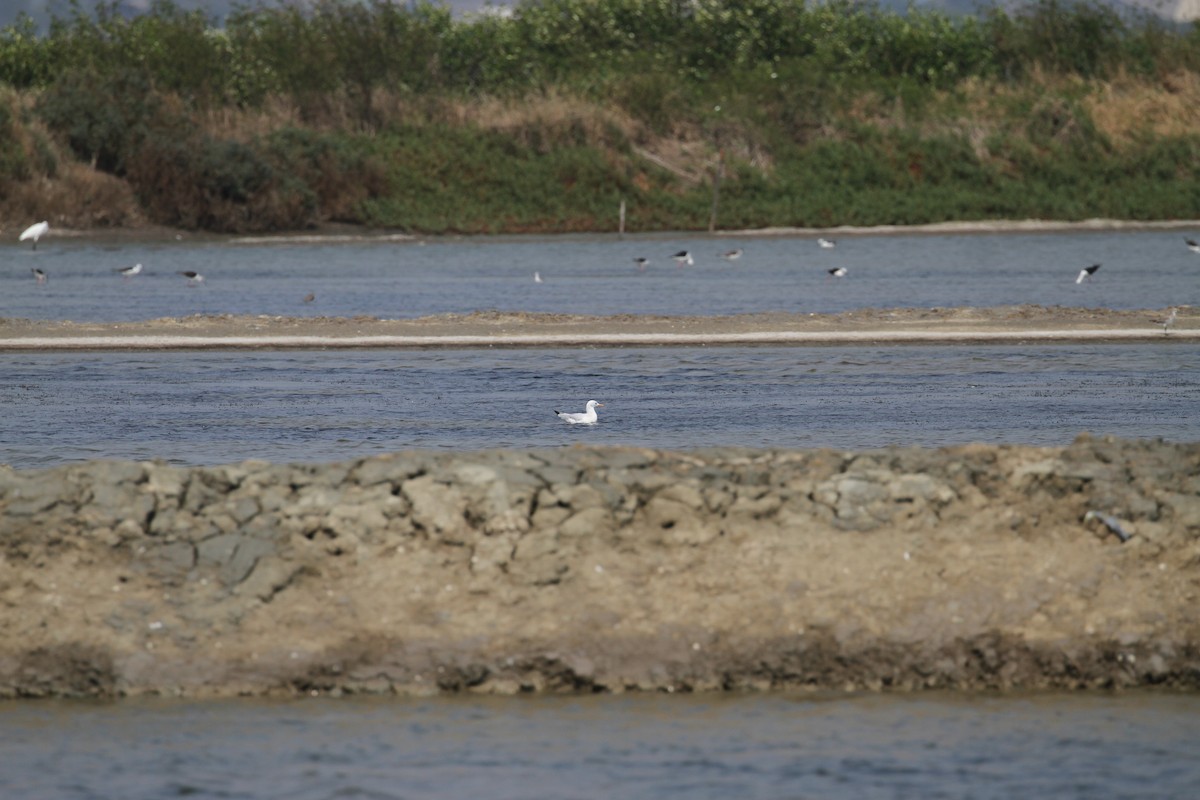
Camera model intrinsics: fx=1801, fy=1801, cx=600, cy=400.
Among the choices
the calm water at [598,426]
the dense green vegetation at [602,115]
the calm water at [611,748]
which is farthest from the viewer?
the dense green vegetation at [602,115]

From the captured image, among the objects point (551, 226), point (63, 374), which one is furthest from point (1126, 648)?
point (551, 226)

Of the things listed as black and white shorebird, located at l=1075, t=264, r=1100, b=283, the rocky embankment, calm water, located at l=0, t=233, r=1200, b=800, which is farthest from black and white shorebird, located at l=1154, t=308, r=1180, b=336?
the rocky embankment

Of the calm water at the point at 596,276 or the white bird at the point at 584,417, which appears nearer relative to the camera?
the white bird at the point at 584,417

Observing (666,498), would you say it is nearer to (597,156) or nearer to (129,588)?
(129,588)

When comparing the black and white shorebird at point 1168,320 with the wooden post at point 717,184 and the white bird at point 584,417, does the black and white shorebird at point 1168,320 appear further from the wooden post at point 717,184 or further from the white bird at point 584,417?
the wooden post at point 717,184

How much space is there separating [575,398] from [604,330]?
7.12 m

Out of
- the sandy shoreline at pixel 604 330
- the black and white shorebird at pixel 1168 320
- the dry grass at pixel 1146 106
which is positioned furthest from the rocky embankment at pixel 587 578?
the dry grass at pixel 1146 106

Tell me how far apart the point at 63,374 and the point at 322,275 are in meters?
22.1

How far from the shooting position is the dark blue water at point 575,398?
16.9m

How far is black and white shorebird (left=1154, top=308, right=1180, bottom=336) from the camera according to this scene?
86.9 feet

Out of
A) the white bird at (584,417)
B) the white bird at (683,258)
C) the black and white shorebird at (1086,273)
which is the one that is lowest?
the white bird at (683,258)

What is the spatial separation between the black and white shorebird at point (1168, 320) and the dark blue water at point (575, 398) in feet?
3.01

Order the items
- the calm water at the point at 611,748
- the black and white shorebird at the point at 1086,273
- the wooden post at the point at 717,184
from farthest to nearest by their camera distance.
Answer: the wooden post at the point at 717,184 < the black and white shorebird at the point at 1086,273 < the calm water at the point at 611,748

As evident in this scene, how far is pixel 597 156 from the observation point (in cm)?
6988
